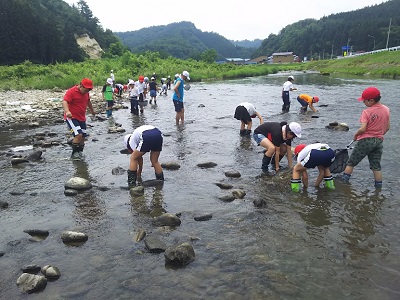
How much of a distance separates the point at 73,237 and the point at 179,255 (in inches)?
71.7

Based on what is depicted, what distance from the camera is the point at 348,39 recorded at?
452ft

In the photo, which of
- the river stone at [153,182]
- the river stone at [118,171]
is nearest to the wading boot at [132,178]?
the river stone at [153,182]

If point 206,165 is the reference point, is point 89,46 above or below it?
above

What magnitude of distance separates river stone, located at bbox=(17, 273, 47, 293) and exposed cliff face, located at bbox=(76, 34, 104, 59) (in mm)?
97438

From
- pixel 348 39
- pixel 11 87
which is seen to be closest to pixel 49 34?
pixel 11 87

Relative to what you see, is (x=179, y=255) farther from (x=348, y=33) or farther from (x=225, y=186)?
(x=348, y=33)

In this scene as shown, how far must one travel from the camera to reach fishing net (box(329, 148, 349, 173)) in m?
7.59

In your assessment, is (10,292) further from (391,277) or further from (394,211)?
(394,211)

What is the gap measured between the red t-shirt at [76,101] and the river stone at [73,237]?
495 cm

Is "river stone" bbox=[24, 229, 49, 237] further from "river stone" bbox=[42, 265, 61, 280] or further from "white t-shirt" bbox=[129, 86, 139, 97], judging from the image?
"white t-shirt" bbox=[129, 86, 139, 97]

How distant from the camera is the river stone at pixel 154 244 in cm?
476

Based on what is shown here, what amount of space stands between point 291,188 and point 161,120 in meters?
11.0

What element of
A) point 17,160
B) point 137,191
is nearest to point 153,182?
point 137,191

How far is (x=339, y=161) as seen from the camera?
772 centimetres
